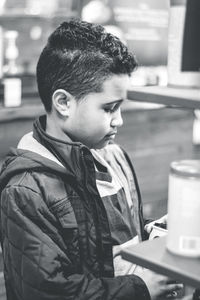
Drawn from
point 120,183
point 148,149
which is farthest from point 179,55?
point 148,149

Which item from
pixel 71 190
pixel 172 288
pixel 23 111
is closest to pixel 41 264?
pixel 71 190

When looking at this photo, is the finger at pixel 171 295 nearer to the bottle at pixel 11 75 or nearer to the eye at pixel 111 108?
the eye at pixel 111 108

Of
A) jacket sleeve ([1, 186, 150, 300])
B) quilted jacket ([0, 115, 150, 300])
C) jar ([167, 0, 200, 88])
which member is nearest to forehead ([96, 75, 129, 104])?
quilted jacket ([0, 115, 150, 300])

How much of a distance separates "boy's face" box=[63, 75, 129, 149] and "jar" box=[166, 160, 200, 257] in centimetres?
57

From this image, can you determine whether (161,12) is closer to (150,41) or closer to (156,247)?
(150,41)

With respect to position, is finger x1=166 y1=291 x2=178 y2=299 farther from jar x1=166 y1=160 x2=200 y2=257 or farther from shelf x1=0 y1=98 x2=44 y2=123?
shelf x1=0 y1=98 x2=44 y2=123

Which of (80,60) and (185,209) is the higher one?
(80,60)

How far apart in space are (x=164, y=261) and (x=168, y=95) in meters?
0.34

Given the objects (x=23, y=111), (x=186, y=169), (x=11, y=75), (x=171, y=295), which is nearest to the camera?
(x=186, y=169)

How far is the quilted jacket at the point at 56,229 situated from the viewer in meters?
1.52

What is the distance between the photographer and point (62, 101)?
1.72m

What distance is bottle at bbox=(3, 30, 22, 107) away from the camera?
3.51 m

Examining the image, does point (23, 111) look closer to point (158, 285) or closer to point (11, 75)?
point (11, 75)

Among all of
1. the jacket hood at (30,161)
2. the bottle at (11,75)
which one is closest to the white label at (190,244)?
the jacket hood at (30,161)
